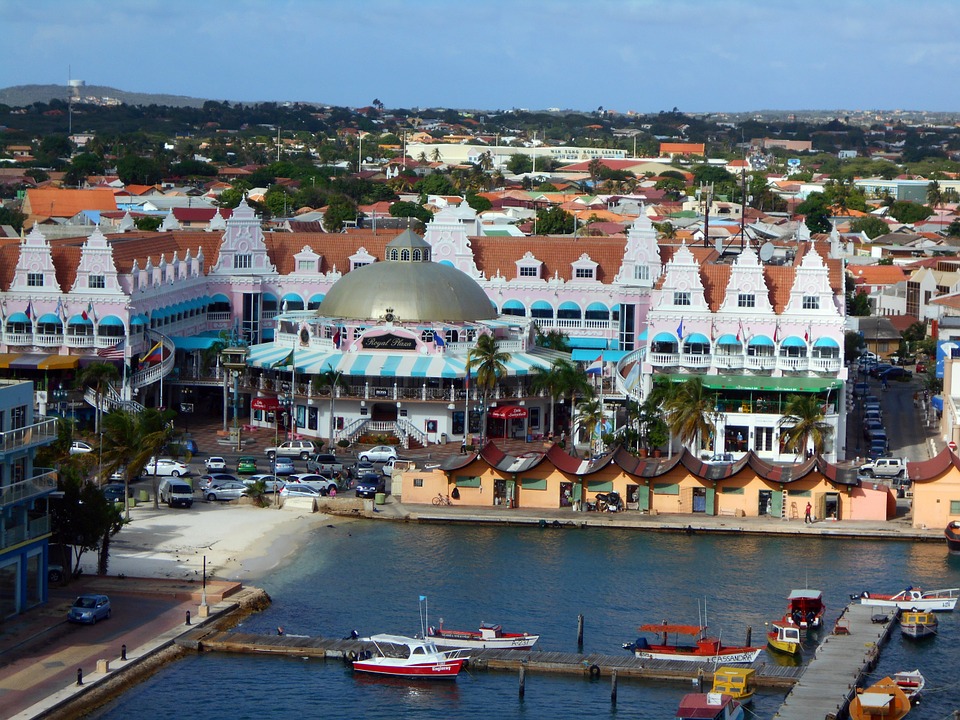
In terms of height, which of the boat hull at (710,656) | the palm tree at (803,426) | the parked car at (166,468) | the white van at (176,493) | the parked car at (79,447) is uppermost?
the palm tree at (803,426)

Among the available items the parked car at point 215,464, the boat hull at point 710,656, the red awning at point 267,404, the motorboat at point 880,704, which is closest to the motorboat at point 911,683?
the motorboat at point 880,704

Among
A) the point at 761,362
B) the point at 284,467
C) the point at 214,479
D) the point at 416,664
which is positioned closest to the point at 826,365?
the point at 761,362

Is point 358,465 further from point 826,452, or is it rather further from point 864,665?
point 864,665

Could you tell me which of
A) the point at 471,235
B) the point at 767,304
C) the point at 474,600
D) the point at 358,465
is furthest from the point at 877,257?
the point at 474,600

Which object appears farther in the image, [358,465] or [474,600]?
[358,465]

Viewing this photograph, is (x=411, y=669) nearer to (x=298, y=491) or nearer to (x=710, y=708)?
(x=710, y=708)

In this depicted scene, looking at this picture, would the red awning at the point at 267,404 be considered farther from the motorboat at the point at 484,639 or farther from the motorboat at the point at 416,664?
the motorboat at the point at 416,664
